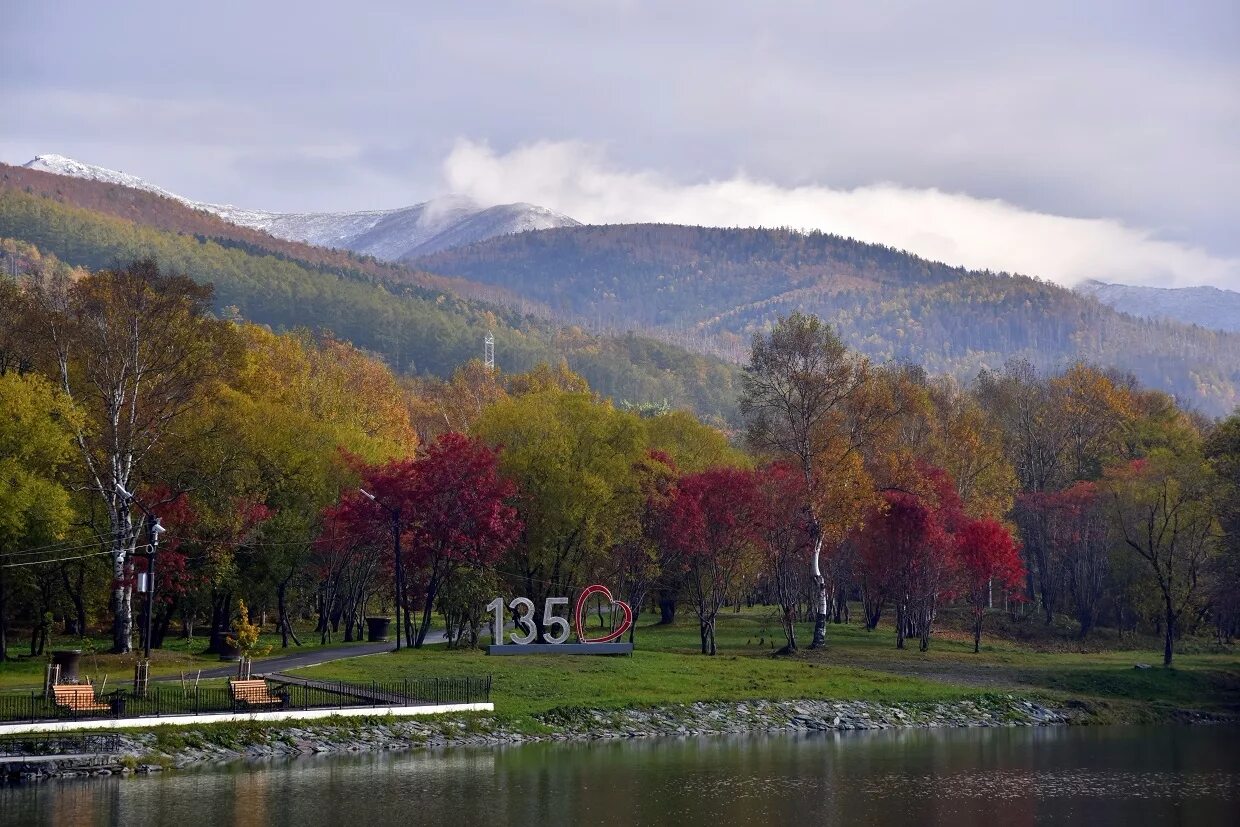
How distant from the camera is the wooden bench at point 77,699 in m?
44.5

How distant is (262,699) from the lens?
4809 centimetres

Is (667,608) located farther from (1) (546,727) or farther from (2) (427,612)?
(1) (546,727)

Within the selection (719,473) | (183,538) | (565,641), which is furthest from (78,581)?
(719,473)

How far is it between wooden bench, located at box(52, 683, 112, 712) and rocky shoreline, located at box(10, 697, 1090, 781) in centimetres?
229

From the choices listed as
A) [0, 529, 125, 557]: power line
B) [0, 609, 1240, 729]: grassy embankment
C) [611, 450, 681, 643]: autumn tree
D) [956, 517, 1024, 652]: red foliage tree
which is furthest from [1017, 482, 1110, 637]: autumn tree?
[0, 529, 125, 557]: power line

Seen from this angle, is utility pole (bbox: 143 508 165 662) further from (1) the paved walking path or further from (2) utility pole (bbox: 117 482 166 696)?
(1) the paved walking path

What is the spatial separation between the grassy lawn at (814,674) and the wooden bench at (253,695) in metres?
6.48

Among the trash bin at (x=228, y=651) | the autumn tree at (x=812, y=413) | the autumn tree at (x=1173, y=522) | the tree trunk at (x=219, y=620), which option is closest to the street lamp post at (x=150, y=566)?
the trash bin at (x=228, y=651)

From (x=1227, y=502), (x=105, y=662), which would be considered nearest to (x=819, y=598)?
(x=1227, y=502)

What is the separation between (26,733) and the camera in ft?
138

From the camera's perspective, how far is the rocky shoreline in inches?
1715

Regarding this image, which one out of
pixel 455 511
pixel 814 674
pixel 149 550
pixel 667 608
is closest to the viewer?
pixel 149 550

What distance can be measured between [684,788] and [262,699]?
1527 cm

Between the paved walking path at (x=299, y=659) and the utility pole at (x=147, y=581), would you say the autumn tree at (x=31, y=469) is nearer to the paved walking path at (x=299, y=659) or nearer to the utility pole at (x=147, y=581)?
the utility pole at (x=147, y=581)
